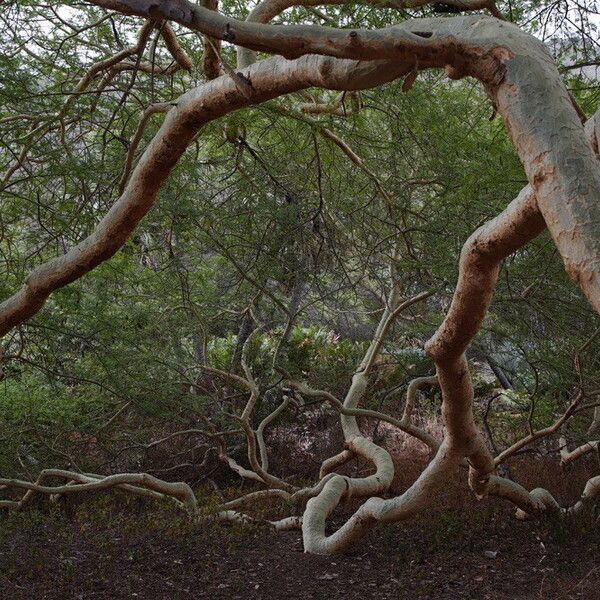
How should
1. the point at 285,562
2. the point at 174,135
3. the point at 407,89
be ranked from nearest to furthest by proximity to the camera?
the point at 407,89 → the point at 174,135 → the point at 285,562

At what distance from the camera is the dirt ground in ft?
17.0

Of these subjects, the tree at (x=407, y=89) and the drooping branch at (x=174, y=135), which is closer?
the tree at (x=407, y=89)

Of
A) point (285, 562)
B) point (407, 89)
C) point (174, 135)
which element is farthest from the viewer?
point (285, 562)

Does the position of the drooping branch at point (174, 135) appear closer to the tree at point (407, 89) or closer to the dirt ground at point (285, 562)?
the tree at point (407, 89)

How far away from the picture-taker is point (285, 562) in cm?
577

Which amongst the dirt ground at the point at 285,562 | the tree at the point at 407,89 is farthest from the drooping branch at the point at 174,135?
the dirt ground at the point at 285,562

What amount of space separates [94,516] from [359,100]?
456 centimetres

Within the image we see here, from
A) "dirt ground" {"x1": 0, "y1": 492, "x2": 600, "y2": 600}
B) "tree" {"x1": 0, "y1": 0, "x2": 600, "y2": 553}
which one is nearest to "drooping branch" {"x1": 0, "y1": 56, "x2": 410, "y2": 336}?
"tree" {"x1": 0, "y1": 0, "x2": 600, "y2": 553}

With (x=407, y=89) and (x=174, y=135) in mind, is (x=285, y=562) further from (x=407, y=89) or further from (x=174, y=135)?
(x=407, y=89)

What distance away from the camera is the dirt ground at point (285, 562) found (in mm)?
5176

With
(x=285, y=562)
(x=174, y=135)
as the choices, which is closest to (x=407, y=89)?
(x=174, y=135)

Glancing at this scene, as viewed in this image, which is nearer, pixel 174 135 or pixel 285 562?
pixel 174 135

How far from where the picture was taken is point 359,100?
590cm

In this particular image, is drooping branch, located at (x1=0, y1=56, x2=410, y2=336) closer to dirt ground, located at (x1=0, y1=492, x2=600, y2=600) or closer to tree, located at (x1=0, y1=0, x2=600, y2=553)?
tree, located at (x1=0, y1=0, x2=600, y2=553)
